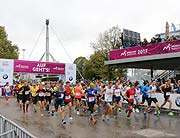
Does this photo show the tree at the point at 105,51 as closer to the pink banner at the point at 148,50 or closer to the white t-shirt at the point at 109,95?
the pink banner at the point at 148,50

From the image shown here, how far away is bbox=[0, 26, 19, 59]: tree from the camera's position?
181 ft

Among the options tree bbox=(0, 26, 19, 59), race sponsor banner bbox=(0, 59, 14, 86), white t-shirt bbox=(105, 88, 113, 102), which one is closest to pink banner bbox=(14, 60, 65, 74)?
race sponsor banner bbox=(0, 59, 14, 86)

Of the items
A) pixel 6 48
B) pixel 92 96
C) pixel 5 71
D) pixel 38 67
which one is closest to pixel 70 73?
pixel 38 67

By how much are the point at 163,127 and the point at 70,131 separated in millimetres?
3720

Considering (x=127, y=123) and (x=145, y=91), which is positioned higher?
(x=145, y=91)

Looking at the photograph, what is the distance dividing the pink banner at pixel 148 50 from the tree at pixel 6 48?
1209 inches

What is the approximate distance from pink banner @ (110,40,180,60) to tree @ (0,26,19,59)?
30719mm

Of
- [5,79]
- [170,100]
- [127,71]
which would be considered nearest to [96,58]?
[127,71]

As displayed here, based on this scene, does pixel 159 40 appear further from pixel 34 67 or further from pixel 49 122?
pixel 49 122

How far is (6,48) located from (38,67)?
28.4 m

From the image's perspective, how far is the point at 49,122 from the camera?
13102mm

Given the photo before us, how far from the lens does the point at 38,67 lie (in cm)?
3031

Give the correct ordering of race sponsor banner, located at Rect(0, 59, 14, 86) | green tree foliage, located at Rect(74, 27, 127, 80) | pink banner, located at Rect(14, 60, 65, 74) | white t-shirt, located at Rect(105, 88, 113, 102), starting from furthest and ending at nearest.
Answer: green tree foliage, located at Rect(74, 27, 127, 80), pink banner, located at Rect(14, 60, 65, 74), race sponsor banner, located at Rect(0, 59, 14, 86), white t-shirt, located at Rect(105, 88, 113, 102)

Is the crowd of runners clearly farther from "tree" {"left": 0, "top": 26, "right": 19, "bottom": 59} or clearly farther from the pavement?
"tree" {"left": 0, "top": 26, "right": 19, "bottom": 59}
